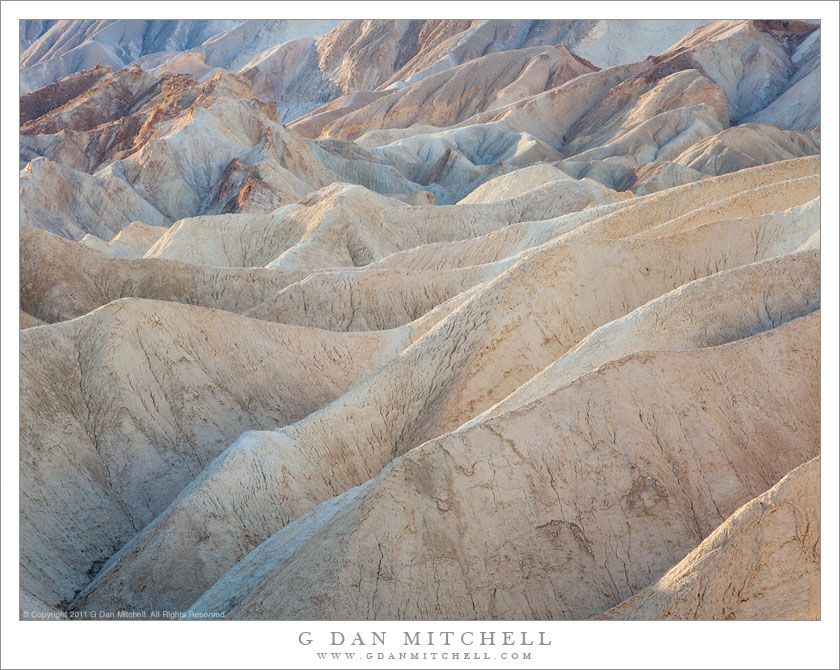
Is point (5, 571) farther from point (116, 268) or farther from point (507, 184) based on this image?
point (507, 184)

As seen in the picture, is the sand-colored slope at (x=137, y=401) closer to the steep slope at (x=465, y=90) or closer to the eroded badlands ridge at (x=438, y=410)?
the eroded badlands ridge at (x=438, y=410)

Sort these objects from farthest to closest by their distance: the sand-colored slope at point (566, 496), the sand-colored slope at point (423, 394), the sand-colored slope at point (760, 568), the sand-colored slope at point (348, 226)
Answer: the sand-colored slope at point (348, 226)
the sand-colored slope at point (423, 394)
the sand-colored slope at point (566, 496)
the sand-colored slope at point (760, 568)

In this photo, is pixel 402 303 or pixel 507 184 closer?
pixel 402 303

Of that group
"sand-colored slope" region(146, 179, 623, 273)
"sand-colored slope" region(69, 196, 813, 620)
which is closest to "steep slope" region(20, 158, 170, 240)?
"sand-colored slope" region(146, 179, 623, 273)

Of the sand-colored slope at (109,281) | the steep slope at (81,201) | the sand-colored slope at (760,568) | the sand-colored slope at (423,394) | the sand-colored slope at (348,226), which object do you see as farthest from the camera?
the steep slope at (81,201)

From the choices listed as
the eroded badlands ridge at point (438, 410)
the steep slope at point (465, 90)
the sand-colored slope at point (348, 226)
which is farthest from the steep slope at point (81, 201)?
the steep slope at point (465, 90)

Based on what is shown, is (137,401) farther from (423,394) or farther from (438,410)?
(438,410)

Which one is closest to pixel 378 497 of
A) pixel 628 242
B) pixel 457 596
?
pixel 457 596

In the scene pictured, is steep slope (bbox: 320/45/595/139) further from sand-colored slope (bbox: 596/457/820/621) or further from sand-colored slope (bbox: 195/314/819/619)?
sand-colored slope (bbox: 596/457/820/621)
